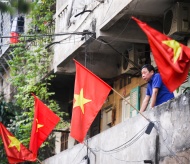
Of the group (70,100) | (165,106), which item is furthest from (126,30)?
(70,100)

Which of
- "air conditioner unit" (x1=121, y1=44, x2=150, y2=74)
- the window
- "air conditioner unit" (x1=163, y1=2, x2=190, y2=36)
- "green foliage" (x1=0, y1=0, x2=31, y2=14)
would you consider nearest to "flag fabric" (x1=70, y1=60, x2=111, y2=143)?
"air conditioner unit" (x1=163, y1=2, x2=190, y2=36)

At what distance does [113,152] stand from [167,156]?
7.87ft

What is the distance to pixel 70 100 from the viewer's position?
19.3 meters

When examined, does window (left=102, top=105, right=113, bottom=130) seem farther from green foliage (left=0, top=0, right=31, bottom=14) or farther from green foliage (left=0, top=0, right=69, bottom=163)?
green foliage (left=0, top=0, right=31, bottom=14)

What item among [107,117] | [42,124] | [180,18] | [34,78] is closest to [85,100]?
[180,18]

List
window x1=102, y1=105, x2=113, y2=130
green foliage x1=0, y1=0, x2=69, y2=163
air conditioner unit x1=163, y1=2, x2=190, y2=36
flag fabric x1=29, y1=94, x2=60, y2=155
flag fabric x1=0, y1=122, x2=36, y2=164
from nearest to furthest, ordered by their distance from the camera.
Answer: air conditioner unit x1=163, y1=2, x2=190, y2=36 → flag fabric x1=29, y1=94, x2=60, y2=155 → flag fabric x1=0, y1=122, x2=36, y2=164 → window x1=102, y1=105, x2=113, y2=130 → green foliage x1=0, y1=0, x2=69, y2=163

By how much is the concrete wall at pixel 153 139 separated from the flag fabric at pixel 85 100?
629 millimetres

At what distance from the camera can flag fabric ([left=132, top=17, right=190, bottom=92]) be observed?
9156 mm

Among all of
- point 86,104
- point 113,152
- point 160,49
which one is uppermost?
point 160,49

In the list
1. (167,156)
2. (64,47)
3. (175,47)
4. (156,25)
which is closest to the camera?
(175,47)

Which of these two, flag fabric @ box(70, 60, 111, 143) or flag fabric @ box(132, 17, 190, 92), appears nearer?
flag fabric @ box(132, 17, 190, 92)

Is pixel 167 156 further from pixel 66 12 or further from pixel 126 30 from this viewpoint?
pixel 66 12

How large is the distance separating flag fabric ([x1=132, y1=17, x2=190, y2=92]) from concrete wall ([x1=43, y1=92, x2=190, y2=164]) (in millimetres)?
533

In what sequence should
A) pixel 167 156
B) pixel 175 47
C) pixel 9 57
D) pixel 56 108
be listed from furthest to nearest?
pixel 9 57, pixel 56 108, pixel 167 156, pixel 175 47
